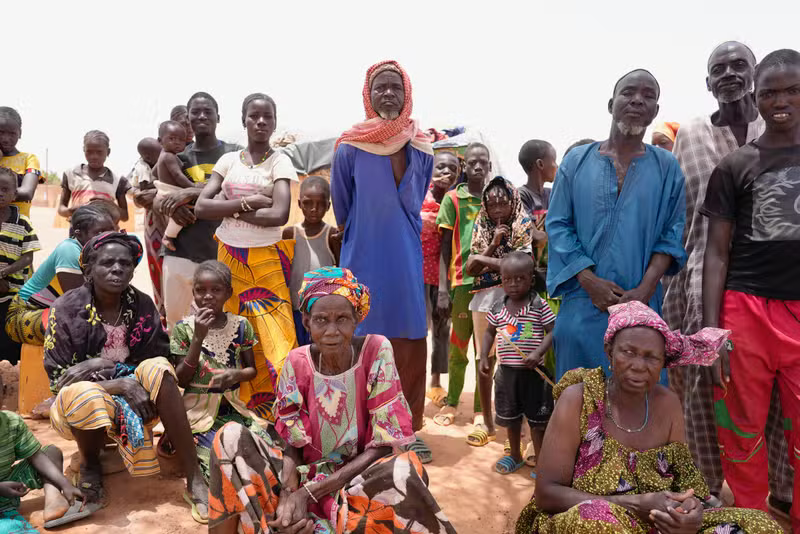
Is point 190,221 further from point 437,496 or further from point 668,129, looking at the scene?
point 668,129

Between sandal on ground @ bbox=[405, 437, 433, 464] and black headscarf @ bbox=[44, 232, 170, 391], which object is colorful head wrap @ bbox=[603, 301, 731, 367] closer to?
sandal on ground @ bbox=[405, 437, 433, 464]

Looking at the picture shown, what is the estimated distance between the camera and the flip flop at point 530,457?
4.42 metres

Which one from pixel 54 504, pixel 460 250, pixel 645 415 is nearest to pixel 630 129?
pixel 645 415

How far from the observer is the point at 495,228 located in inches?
189

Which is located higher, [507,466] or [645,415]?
[645,415]

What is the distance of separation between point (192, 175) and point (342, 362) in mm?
2937

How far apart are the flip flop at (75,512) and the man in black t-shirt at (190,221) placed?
165cm

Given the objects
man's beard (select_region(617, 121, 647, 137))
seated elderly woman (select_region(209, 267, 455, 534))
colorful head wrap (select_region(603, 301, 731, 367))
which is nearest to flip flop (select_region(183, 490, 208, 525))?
seated elderly woman (select_region(209, 267, 455, 534))

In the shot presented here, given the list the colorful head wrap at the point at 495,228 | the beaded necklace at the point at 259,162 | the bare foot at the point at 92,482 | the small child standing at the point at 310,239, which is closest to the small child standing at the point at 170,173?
the beaded necklace at the point at 259,162

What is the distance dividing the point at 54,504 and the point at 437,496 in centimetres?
222

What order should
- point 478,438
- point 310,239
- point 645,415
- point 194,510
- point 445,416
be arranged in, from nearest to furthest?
1. point 645,415
2. point 194,510
3. point 310,239
4. point 478,438
5. point 445,416

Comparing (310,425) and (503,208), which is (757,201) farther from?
(310,425)

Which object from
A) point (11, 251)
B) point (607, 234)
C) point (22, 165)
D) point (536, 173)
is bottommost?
point (11, 251)

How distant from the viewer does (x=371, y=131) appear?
4.05 meters
